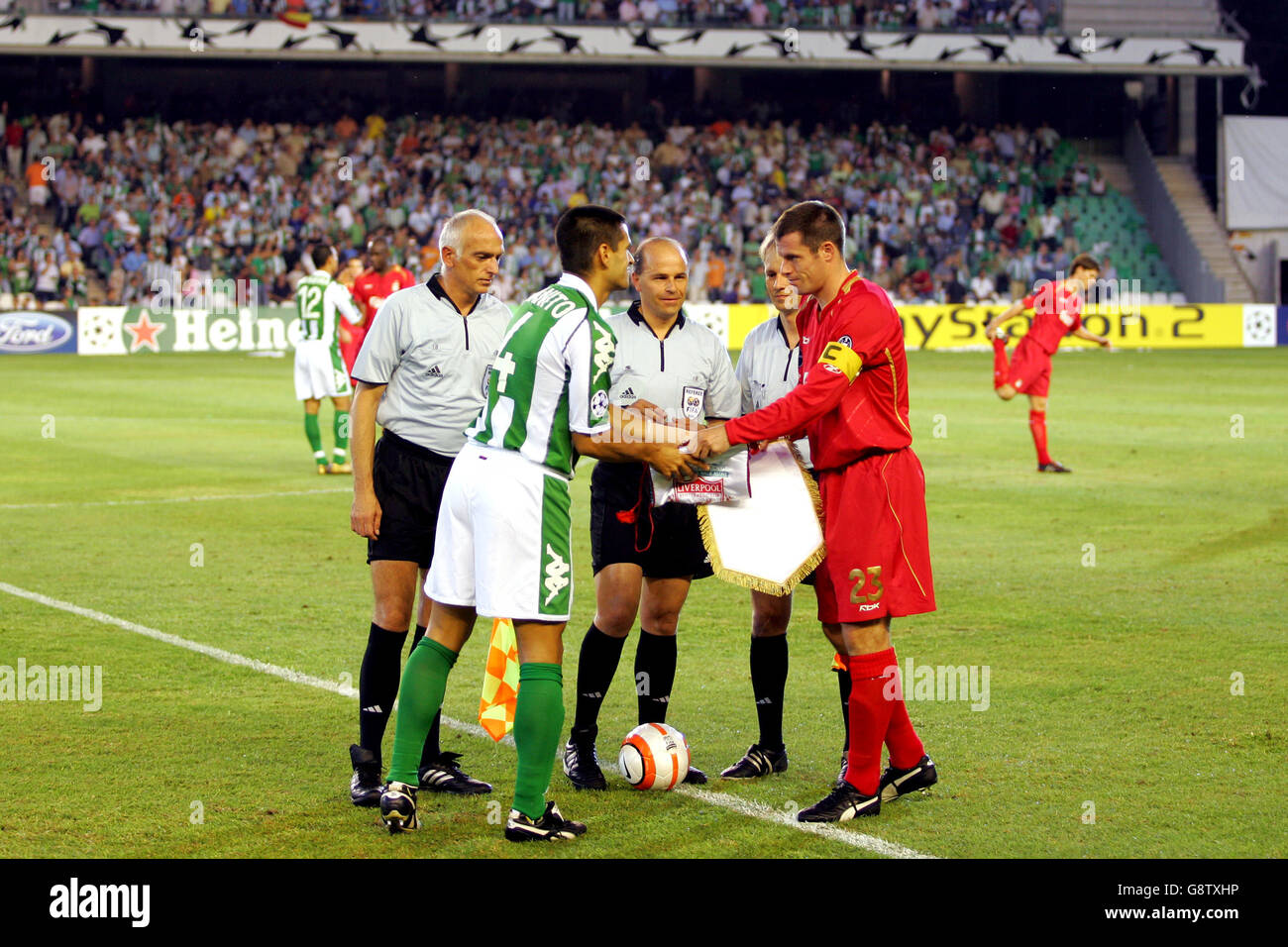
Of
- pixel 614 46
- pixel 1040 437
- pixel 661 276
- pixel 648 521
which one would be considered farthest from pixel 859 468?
pixel 614 46

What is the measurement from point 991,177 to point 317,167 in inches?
737

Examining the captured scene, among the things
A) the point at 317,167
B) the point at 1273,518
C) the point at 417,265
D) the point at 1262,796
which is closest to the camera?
the point at 1262,796

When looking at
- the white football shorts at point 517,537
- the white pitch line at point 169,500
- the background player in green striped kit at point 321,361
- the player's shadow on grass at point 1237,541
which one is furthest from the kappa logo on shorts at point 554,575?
the background player in green striped kit at point 321,361

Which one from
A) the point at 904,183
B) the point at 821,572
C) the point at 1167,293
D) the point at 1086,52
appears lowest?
the point at 821,572

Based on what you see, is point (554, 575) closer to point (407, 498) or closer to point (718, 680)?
point (407, 498)

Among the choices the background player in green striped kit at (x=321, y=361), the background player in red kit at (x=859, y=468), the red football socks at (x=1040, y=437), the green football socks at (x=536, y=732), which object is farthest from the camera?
the background player in green striped kit at (x=321, y=361)

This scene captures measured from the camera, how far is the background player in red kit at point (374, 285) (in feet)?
46.3

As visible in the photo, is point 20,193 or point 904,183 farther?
point 904,183

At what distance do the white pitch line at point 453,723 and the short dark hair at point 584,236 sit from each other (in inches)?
77.4

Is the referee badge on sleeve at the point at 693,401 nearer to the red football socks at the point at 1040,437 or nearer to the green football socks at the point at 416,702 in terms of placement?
the green football socks at the point at 416,702

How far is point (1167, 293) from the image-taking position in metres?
42.5

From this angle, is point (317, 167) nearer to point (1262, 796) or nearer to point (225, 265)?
point (225, 265)
